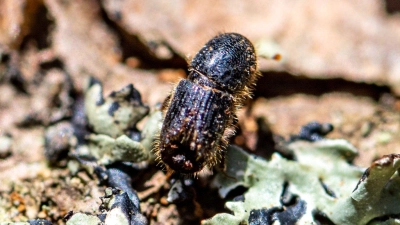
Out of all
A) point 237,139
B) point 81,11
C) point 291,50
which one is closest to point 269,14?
point 291,50

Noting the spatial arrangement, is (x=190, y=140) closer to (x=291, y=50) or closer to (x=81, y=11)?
(x=291, y=50)

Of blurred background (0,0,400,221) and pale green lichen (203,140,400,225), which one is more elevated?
blurred background (0,0,400,221)

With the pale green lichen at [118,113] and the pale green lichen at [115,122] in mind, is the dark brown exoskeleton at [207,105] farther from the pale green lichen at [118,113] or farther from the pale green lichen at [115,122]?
the pale green lichen at [118,113]

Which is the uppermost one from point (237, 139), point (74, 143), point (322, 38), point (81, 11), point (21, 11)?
point (322, 38)

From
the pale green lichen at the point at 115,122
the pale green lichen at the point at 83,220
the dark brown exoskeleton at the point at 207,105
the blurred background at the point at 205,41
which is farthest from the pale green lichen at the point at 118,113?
the pale green lichen at the point at 83,220

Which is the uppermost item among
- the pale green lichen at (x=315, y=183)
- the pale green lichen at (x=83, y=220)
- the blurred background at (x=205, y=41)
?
the blurred background at (x=205, y=41)

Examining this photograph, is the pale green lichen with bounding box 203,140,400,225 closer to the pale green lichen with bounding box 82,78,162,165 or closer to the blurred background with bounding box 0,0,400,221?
the blurred background with bounding box 0,0,400,221

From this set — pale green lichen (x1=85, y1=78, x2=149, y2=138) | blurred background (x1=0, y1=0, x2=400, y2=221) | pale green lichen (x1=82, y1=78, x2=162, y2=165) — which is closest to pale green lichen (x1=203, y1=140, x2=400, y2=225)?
blurred background (x1=0, y1=0, x2=400, y2=221)
